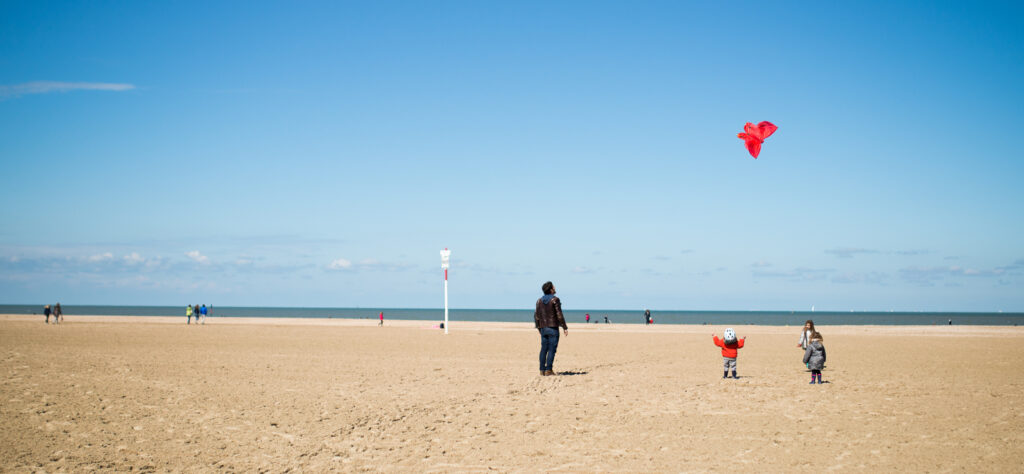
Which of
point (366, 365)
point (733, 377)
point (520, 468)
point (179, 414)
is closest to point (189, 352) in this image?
point (366, 365)

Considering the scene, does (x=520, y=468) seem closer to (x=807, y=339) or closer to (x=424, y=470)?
(x=424, y=470)

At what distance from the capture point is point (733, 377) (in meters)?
13.5

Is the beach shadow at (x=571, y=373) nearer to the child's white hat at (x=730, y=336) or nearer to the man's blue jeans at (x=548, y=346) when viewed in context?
the man's blue jeans at (x=548, y=346)

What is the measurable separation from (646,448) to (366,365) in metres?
10.2

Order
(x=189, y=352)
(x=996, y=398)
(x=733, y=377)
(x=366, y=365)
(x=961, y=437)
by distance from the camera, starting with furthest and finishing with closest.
Answer: (x=189, y=352), (x=366, y=365), (x=733, y=377), (x=996, y=398), (x=961, y=437)

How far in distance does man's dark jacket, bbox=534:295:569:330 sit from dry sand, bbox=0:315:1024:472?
1.11 meters

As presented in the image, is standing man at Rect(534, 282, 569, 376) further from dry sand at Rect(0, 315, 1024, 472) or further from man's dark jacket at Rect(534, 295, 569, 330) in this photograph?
dry sand at Rect(0, 315, 1024, 472)

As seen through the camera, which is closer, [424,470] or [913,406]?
[424,470]

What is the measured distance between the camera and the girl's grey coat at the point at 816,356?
495 inches

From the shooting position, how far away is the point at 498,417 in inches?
348

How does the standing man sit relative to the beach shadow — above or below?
above

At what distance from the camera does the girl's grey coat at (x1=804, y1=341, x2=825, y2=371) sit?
12570 millimetres

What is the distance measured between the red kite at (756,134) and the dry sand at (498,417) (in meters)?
5.26

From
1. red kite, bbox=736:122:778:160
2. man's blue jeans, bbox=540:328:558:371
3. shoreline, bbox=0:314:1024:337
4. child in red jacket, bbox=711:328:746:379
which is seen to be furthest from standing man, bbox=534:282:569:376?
shoreline, bbox=0:314:1024:337
